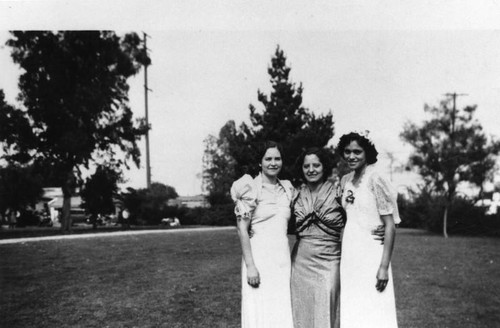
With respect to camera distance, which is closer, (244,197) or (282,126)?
(244,197)

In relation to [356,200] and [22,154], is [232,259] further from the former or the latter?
[22,154]

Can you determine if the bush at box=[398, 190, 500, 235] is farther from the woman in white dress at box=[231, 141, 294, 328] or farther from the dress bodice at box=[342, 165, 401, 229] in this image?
the woman in white dress at box=[231, 141, 294, 328]

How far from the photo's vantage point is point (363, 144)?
450 centimetres

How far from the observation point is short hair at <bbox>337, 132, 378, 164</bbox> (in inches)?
177

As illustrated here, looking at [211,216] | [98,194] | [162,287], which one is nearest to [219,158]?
[211,216]

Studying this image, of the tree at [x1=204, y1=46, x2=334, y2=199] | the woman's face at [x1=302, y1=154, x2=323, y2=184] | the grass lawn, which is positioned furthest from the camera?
the tree at [x1=204, y1=46, x2=334, y2=199]

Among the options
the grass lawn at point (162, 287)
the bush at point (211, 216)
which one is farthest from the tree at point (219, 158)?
the grass lawn at point (162, 287)

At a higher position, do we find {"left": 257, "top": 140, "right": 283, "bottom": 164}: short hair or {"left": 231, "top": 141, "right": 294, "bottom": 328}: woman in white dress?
{"left": 257, "top": 140, "right": 283, "bottom": 164}: short hair

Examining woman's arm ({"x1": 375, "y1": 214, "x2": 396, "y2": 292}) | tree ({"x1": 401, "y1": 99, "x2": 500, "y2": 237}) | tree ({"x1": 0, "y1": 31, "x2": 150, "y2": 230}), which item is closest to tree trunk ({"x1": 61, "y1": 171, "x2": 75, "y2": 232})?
tree ({"x1": 0, "y1": 31, "x2": 150, "y2": 230})

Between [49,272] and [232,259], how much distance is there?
4501 millimetres

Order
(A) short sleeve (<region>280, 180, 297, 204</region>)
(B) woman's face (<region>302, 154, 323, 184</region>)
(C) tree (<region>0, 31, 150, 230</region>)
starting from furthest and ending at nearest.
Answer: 1. (C) tree (<region>0, 31, 150, 230</region>)
2. (A) short sleeve (<region>280, 180, 297, 204</region>)
3. (B) woman's face (<region>302, 154, 323, 184</region>)

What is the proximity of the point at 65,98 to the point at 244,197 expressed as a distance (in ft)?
77.4

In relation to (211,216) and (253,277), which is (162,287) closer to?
(253,277)

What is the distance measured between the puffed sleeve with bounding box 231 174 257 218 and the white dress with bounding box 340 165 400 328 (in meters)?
0.96
